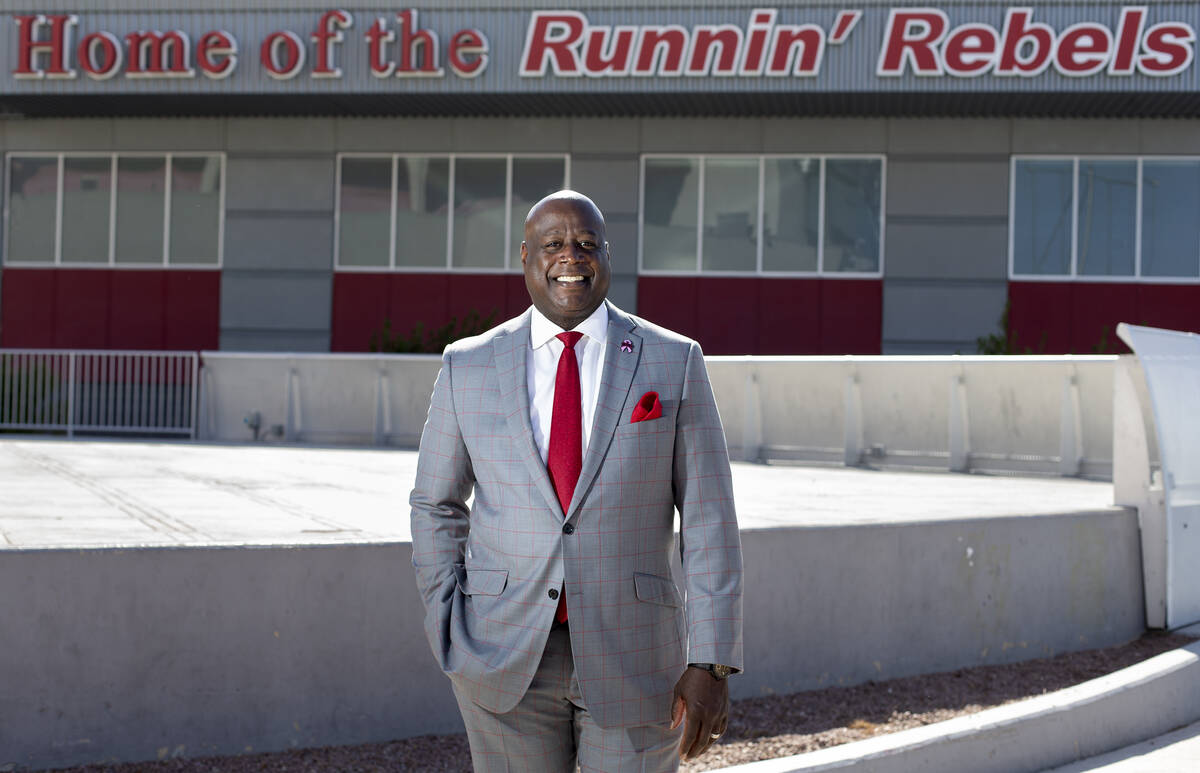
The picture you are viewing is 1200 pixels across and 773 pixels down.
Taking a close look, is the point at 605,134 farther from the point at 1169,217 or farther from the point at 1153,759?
the point at 1153,759

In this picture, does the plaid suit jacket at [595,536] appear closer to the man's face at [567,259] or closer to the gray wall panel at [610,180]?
the man's face at [567,259]

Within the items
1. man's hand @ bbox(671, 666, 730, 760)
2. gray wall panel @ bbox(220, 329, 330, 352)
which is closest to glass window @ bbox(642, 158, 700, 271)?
gray wall panel @ bbox(220, 329, 330, 352)

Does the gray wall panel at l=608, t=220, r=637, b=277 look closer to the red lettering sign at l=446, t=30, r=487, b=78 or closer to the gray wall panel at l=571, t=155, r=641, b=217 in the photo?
the gray wall panel at l=571, t=155, r=641, b=217

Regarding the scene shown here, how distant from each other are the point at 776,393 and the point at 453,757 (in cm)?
1040

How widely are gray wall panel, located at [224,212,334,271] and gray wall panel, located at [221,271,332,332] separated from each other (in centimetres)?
19

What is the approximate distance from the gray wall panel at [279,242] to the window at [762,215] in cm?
596

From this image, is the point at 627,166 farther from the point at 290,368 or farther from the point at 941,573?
the point at 941,573

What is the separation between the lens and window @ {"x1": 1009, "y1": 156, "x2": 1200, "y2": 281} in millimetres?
22016

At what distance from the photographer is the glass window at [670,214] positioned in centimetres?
2300

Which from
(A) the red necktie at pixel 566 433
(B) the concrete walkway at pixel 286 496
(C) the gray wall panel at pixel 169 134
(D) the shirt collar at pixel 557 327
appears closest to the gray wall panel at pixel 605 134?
(C) the gray wall panel at pixel 169 134

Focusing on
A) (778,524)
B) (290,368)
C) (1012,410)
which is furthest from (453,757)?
(290,368)

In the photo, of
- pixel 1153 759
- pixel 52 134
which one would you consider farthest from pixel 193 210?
pixel 1153 759

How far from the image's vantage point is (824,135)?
74.4ft

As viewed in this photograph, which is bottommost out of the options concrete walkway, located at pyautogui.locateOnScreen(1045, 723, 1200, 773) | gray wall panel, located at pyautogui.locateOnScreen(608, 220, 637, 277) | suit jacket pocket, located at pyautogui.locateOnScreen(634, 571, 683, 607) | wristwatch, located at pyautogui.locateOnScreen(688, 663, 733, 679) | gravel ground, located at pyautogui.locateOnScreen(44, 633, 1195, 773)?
concrete walkway, located at pyautogui.locateOnScreen(1045, 723, 1200, 773)
